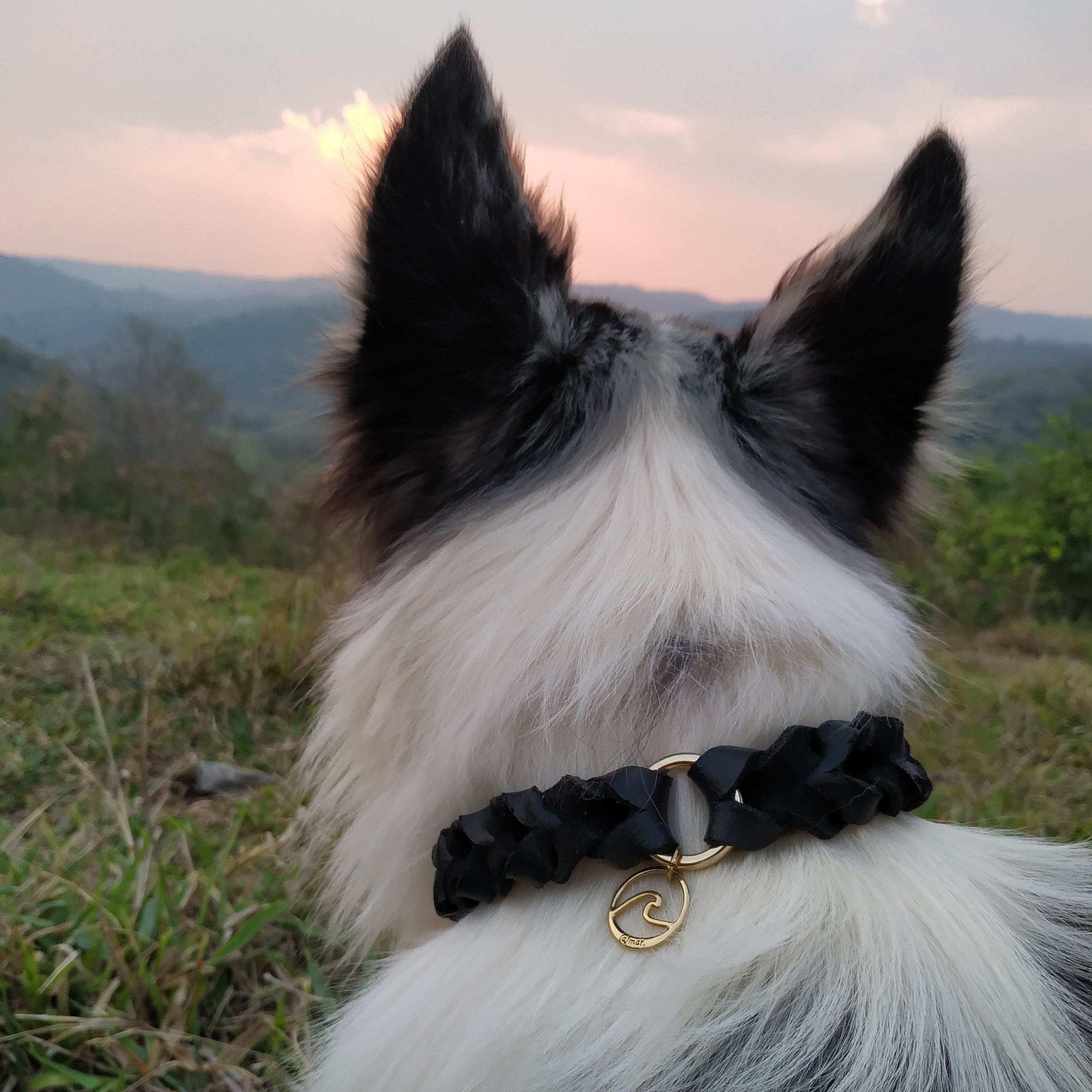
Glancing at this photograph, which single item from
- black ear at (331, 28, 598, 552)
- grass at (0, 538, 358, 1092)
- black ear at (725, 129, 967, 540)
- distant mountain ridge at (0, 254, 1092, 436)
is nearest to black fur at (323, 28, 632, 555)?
black ear at (331, 28, 598, 552)

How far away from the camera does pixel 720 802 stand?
705mm

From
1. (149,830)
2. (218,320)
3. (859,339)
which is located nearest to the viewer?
(859,339)

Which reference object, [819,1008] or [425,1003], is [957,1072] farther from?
[425,1003]

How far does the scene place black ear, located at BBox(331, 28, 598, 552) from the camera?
2.77 feet

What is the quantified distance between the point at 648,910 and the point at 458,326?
59cm

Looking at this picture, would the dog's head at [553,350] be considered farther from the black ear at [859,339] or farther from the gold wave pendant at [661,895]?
the gold wave pendant at [661,895]

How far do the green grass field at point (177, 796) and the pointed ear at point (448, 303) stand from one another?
2.20 feet

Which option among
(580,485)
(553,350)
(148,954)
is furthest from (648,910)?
(148,954)

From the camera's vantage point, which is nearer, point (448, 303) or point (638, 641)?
point (638, 641)

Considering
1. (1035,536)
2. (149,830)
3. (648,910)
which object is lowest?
(149,830)

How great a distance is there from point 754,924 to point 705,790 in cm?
11

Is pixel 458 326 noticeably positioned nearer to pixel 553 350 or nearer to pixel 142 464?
pixel 553 350

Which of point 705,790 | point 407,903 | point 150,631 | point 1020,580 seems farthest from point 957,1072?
point 1020,580

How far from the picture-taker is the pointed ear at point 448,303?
84 centimetres
